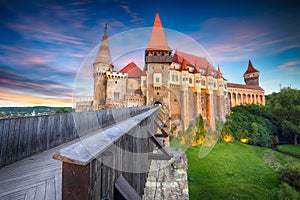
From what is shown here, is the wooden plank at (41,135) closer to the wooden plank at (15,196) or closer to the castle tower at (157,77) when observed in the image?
the wooden plank at (15,196)

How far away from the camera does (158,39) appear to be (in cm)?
1353

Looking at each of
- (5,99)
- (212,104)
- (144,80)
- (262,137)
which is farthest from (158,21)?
(262,137)

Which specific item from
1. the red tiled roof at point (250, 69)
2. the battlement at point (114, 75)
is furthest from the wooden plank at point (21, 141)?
the red tiled roof at point (250, 69)

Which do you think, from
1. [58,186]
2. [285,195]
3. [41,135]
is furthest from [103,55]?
[285,195]

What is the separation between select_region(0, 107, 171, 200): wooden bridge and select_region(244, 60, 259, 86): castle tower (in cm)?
5674

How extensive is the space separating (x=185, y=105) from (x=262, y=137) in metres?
17.5

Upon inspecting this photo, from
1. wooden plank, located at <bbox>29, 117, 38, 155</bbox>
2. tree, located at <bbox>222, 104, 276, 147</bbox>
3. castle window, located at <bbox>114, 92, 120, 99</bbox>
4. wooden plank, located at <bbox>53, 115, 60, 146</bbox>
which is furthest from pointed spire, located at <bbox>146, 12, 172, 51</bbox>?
tree, located at <bbox>222, 104, 276, 147</bbox>

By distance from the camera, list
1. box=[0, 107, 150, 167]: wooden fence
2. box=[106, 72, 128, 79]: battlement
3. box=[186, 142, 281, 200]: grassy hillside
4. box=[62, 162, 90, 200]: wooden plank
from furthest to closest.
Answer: box=[106, 72, 128, 79]: battlement, box=[186, 142, 281, 200]: grassy hillside, box=[0, 107, 150, 167]: wooden fence, box=[62, 162, 90, 200]: wooden plank

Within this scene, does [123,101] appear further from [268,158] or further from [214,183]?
[268,158]

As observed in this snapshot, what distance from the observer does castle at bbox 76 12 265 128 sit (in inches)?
922

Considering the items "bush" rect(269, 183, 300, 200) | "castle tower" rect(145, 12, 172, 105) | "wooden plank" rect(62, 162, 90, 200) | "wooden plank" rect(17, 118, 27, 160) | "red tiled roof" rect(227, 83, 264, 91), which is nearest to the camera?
"wooden plank" rect(62, 162, 90, 200)

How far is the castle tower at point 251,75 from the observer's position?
47.3 meters

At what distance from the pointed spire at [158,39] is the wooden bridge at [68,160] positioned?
5.96 metres

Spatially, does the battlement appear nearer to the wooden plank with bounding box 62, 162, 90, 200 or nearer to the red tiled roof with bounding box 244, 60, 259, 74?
the wooden plank with bounding box 62, 162, 90, 200
